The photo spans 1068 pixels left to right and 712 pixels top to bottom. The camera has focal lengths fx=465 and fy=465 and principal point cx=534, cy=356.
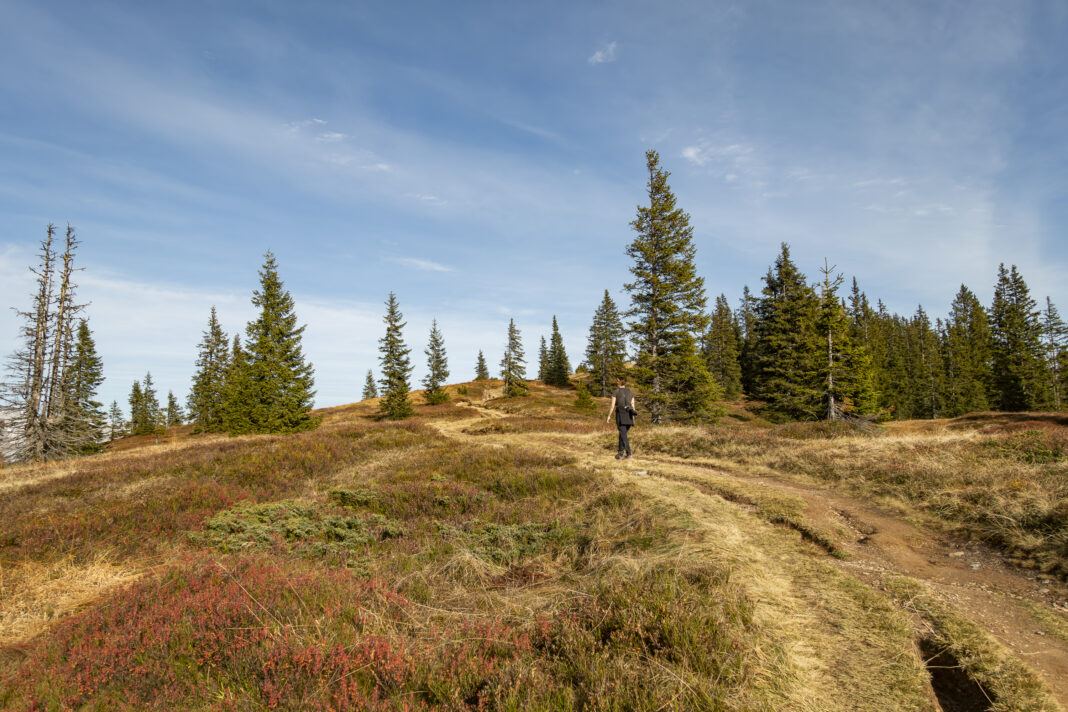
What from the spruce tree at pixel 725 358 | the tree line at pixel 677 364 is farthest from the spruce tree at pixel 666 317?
the spruce tree at pixel 725 358

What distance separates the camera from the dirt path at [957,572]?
13.1 feet

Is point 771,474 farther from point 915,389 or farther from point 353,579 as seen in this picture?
point 915,389

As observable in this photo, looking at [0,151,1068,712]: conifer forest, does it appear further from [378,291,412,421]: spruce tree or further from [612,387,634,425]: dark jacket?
[378,291,412,421]: spruce tree

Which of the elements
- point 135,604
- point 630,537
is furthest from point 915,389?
point 135,604

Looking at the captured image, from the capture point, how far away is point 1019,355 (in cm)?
4719

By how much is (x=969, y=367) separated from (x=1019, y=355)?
867 cm

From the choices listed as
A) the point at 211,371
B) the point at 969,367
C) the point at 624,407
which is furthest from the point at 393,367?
the point at 969,367

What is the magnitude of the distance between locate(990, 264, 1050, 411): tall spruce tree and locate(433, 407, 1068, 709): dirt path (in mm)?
57065

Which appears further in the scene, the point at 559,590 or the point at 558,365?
the point at 558,365

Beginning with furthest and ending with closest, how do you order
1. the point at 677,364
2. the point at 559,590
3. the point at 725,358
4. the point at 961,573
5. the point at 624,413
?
the point at 725,358
the point at 677,364
the point at 624,413
the point at 961,573
the point at 559,590

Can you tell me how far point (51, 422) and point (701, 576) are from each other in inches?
1436

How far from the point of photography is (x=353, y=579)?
5.32m

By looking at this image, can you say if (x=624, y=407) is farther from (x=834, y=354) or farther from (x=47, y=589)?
(x=834, y=354)

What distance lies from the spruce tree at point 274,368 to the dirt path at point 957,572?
1250 inches
